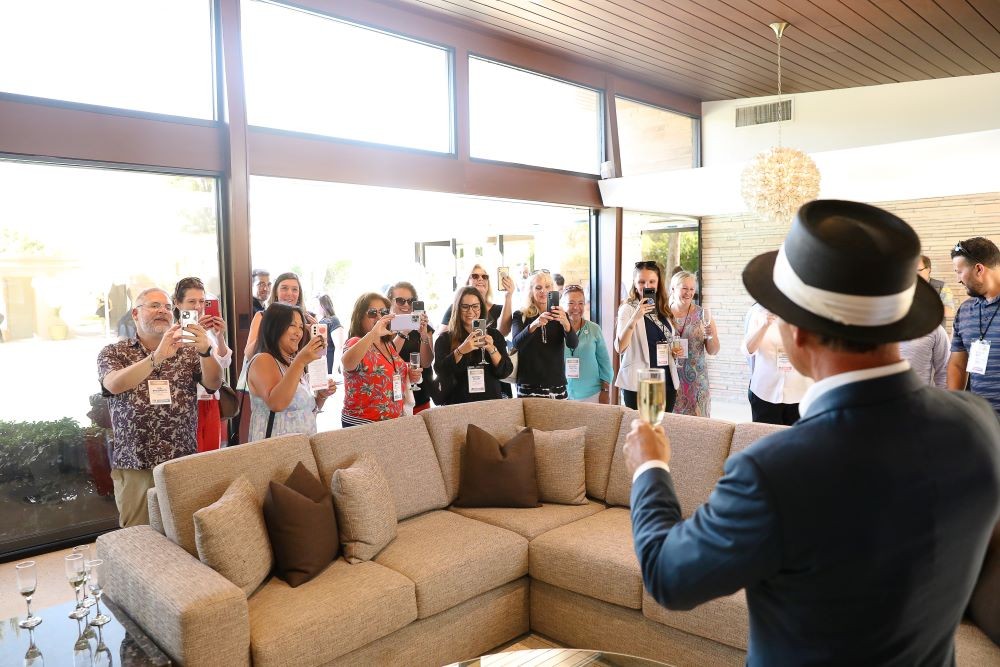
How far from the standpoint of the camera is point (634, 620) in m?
2.80

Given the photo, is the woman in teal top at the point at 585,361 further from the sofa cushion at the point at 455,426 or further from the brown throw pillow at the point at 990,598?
the brown throw pillow at the point at 990,598

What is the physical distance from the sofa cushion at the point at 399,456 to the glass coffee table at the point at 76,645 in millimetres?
951

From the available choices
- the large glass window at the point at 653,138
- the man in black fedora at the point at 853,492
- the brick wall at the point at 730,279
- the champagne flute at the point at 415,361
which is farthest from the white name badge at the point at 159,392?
the brick wall at the point at 730,279

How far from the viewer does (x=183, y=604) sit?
2.13m

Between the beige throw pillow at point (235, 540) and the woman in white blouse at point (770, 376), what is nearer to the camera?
the beige throw pillow at point (235, 540)

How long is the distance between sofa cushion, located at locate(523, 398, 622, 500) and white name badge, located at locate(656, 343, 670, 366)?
870mm

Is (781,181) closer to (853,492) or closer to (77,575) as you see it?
(853,492)

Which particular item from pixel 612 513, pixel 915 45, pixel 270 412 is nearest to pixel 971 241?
pixel 612 513

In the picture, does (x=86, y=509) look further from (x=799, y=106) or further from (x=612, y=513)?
(x=799, y=106)

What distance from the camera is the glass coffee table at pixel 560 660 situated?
2.23 meters

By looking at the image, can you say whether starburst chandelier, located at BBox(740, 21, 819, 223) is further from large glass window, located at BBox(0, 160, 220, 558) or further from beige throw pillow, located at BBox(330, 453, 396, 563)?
large glass window, located at BBox(0, 160, 220, 558)

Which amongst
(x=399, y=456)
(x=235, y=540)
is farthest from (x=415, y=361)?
(x=235, y=540)

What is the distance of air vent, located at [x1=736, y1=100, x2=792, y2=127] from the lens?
7789mm

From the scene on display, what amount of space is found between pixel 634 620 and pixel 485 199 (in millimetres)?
4205
